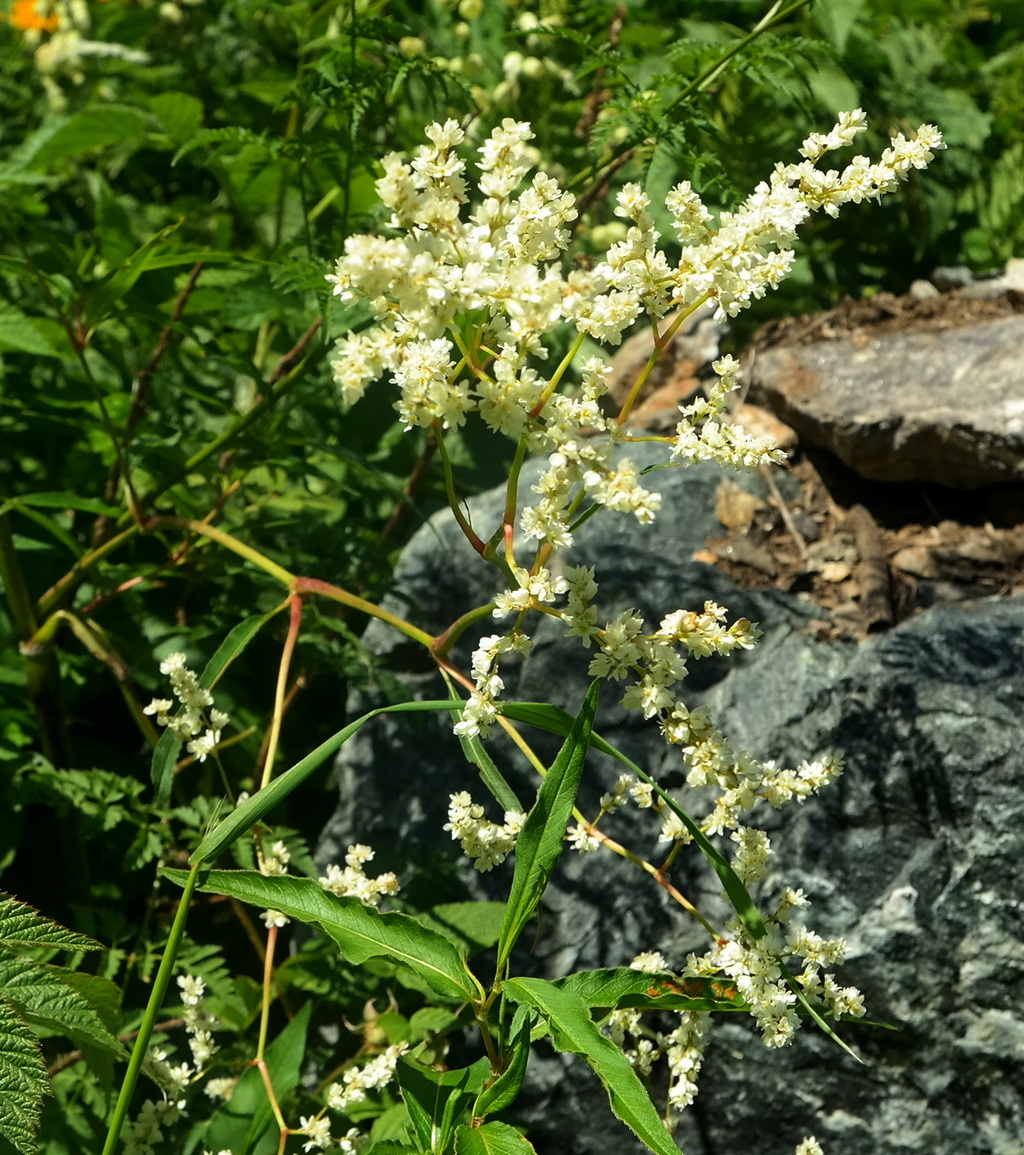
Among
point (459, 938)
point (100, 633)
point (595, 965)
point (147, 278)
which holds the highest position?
point (147, 278)

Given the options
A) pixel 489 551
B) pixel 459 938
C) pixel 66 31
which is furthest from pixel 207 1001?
pixel 66 31

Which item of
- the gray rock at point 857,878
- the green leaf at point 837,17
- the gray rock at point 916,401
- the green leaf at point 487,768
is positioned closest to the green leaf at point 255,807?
the green leaf at point 487,768

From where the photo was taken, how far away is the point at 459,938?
6.41 ft

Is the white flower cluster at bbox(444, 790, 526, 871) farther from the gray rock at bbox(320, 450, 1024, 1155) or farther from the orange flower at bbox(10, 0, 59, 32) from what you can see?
the orange flower at bbox(10, 0, 59, 32)

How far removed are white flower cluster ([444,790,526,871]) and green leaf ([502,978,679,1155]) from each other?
27cm

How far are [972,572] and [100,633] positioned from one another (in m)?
1.81

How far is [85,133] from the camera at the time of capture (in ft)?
8.23

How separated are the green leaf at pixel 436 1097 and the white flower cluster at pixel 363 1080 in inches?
7.9

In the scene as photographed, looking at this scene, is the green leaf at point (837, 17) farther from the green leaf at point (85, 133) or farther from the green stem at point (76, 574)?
the green stem at point (76, 574)

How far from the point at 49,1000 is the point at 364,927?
0.40 m

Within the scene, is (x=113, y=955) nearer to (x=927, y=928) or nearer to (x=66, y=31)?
(x=927, y=928)

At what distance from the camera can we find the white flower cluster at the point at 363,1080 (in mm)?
1680

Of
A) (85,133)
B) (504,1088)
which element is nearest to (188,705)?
(504,1088)

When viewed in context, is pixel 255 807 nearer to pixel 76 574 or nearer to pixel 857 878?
pixel 76 574
